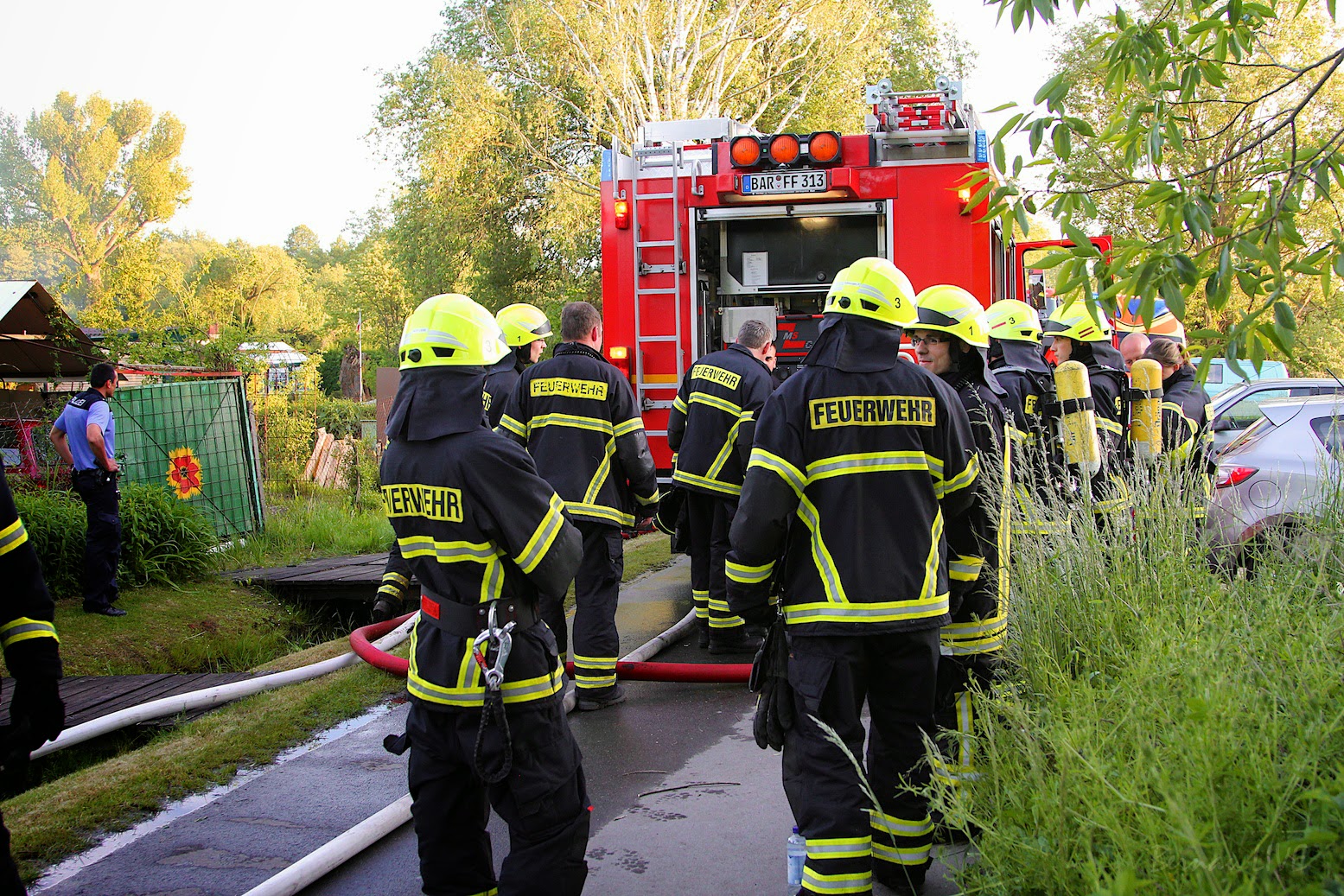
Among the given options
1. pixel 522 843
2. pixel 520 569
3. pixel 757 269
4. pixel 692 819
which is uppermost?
pixel 757 269

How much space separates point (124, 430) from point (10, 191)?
65.9 m

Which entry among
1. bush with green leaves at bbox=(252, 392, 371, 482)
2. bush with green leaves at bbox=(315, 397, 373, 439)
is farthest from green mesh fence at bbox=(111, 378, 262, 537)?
bush with green leaves at bbox=(315, 397, 373, 439)

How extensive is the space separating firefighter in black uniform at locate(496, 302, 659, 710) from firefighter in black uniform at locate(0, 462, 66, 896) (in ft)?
8.74

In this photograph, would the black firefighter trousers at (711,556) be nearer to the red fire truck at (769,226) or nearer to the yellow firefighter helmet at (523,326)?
the yellow firefighter helmet at (523,326)

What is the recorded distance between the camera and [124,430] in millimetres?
9703

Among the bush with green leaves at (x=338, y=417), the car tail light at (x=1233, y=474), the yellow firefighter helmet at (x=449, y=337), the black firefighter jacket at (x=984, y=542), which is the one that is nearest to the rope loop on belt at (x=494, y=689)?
the yellow firefighter helmet at (x=449, y=337)

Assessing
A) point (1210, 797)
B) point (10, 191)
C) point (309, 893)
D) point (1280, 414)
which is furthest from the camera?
point (10, 191)

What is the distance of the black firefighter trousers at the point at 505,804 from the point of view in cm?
274

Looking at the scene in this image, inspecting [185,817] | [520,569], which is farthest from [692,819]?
[185,817]

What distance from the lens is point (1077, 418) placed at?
4934 mm

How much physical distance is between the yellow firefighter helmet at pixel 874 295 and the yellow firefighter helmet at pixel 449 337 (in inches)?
39.9

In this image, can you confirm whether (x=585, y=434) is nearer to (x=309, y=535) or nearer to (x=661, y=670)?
(x=661, y=670)

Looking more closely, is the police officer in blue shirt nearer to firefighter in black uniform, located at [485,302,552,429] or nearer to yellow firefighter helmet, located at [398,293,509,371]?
firefighter in black uniform, located at [485,302,552,429]

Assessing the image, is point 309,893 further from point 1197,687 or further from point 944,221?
point 944,221
